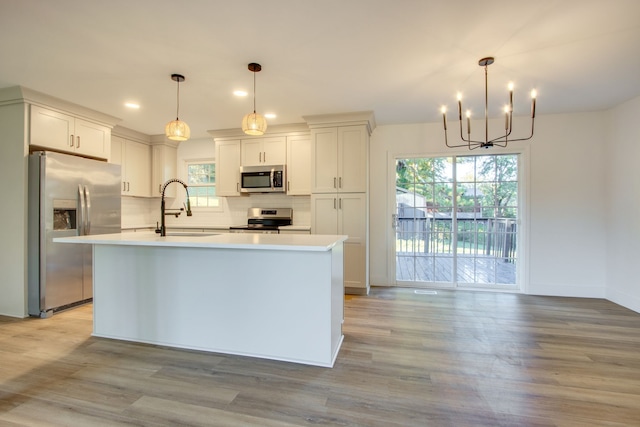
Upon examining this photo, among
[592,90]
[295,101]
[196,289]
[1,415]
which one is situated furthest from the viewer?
[295,101]

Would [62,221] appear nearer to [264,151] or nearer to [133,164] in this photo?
[133,164]

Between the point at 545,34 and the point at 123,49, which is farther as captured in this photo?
the point at 123,49

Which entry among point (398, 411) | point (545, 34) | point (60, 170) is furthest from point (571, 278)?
point (60, 170)

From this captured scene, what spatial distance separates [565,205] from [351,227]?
113 inches

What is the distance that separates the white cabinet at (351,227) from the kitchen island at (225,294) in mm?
1449

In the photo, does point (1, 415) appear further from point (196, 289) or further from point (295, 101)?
point (295, 101)

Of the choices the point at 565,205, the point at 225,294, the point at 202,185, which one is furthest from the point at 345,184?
the point at 565,205

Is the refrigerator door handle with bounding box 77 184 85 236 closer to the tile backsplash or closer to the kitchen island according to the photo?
the kitchen island

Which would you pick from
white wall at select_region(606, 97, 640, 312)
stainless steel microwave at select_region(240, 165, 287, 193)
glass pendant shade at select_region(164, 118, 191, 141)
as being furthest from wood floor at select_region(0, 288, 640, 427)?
stainless steel microwave at select_region(240, 165, 287, 193)

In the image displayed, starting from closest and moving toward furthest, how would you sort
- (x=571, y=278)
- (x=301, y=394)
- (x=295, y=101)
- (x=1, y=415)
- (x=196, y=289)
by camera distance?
(x=1, y=415)
(x=301, y=394)
(x=196, y=289)
(x=295, y=101)
(x=571, y=278)

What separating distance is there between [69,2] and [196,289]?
6.73ft

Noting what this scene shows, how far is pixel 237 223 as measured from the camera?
5027mm

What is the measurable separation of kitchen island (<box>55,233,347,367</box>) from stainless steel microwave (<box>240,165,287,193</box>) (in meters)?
2.14

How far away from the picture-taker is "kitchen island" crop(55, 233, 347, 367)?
2086 mm
